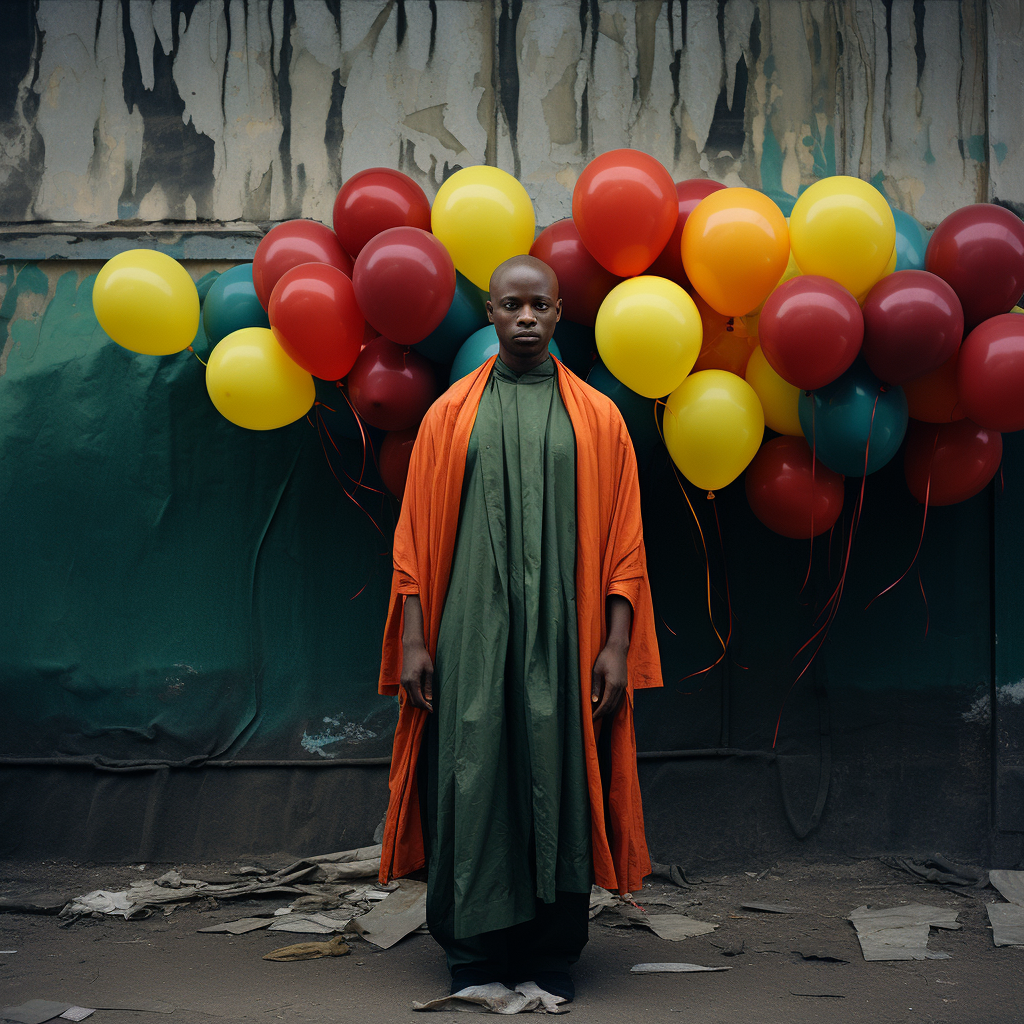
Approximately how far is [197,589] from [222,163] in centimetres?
174

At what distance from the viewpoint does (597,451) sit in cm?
253

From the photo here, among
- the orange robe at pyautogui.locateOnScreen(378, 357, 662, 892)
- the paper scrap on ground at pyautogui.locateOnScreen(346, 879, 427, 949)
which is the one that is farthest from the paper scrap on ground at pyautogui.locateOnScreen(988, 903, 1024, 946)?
the paper scrap on ground at pyautogui.locateOnScreen(346, 879, 427, 949)

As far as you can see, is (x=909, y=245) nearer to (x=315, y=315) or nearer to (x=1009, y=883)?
(x=315, y=315)

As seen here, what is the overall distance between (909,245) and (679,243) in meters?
0.72

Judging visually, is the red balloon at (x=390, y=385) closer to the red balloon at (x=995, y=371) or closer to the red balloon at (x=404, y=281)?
the red balloon at (x=404, y=281)

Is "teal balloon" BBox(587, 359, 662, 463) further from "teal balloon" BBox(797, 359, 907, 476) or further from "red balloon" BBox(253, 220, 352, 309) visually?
"red balloon" BBox(253, 220, 352, 309)

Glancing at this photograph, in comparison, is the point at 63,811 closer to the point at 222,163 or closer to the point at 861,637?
the point at 222,163

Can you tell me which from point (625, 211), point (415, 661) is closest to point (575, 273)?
point (625, 211)

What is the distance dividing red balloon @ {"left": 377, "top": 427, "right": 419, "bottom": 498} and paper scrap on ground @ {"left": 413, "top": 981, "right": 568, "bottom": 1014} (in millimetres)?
1489

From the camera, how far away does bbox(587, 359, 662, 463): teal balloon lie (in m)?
2.94

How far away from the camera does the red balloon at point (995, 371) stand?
105 inches

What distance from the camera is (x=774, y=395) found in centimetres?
288

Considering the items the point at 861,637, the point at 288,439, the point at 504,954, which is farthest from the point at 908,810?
the point at 288,439

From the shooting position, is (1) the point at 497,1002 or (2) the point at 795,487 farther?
(2) the point at 795,487
